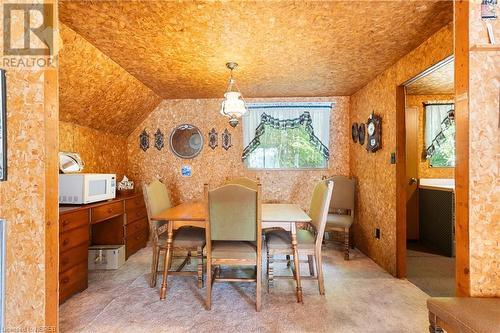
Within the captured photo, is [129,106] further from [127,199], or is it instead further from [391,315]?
[391,315]

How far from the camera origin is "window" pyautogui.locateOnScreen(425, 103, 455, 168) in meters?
3.98

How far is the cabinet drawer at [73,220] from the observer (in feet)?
7.03

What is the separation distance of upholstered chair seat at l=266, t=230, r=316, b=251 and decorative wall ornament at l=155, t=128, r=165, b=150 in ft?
8.15

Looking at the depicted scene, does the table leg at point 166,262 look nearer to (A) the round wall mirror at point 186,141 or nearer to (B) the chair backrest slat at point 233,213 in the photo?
(B) the chair backrest slat at point 233,213

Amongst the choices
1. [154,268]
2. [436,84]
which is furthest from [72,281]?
[436,84]

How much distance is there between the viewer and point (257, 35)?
7.01 ft

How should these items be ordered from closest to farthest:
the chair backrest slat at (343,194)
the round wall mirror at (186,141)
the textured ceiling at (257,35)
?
1. the textured ceiling at (257,35)
2. the chair backrest slat at (343,194)
3. the round wall mirror at (186,141)

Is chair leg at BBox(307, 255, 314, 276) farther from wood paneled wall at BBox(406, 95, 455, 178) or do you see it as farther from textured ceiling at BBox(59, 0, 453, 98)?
wood paneled wall at BBox(406, 95, 455, 178)

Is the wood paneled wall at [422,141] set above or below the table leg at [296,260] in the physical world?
above

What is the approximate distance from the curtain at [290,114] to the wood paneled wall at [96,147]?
1.98 m

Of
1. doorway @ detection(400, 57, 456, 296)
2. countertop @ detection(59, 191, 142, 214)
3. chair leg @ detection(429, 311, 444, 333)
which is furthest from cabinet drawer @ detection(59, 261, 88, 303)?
doorway @ detection(400, 57, 456, 296)

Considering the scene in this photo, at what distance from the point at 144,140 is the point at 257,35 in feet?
8.97

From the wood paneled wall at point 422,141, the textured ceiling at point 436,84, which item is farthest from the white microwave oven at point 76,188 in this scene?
the wood paneled wall at point 422,141

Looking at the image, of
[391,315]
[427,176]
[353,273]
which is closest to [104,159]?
[353,273]
